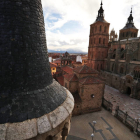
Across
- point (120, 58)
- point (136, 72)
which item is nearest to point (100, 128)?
point (136, 72)

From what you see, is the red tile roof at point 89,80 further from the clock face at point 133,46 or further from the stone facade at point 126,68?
the clock face at point 133,46

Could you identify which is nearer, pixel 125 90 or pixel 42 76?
pixel 42 76

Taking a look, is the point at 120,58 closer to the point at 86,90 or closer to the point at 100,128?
the point at 86,90

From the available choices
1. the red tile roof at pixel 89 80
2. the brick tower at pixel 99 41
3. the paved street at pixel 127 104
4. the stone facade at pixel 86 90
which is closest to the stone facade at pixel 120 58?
the brick tower at pixel 99 41

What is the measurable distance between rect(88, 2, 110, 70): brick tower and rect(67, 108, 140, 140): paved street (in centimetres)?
2445

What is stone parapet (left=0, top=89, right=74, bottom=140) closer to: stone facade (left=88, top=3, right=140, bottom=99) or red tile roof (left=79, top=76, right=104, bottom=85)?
red tile roof (left=79, top=76, right=104, bottom=85)

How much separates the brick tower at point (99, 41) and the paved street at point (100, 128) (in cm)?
2445

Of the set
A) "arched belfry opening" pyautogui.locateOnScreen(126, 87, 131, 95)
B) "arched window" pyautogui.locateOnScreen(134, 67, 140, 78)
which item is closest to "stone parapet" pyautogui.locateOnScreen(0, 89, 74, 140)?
"arched belfry opening" pyautogui.locateOnScreen(126, 87, 131, 95)

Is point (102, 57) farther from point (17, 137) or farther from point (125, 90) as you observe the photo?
Answer: point (17, 137)

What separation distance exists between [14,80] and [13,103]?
568 mm

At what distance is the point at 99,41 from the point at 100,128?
3046cm

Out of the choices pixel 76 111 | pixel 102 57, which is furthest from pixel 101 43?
pixel 76 111

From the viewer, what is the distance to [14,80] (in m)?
2.59

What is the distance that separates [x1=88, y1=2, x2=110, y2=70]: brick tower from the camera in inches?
1394
